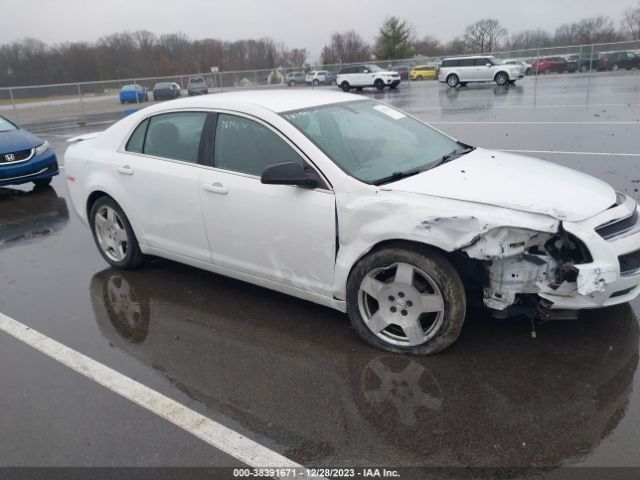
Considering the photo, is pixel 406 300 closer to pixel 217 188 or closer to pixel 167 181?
pixel 217 188

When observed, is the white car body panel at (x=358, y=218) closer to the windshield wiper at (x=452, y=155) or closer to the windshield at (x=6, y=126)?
the windshield wiper at (x=452, y=155)

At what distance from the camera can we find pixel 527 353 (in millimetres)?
3551

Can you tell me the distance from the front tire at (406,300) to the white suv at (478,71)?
29621mm

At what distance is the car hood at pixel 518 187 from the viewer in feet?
10.7

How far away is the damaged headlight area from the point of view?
10.5ft

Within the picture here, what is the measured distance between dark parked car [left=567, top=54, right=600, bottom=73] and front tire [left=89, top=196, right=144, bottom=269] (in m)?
39.2

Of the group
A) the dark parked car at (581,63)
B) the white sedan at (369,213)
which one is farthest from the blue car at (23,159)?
the dark parked car at (581,63)

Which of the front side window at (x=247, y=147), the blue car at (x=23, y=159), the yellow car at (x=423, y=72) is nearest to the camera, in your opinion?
the front side window at (x=247, y=147)

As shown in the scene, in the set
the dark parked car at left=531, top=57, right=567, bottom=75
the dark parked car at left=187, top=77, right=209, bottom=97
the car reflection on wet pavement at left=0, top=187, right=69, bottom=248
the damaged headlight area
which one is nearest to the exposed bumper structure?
the damaged headlight area

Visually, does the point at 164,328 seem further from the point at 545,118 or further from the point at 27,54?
the point at 27,54

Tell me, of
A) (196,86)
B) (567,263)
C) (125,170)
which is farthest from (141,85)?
(567,263)

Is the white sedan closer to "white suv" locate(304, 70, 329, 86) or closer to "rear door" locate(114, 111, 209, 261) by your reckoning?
"rear door" locate(114, 111, 209, 261)

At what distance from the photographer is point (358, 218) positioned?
354cm

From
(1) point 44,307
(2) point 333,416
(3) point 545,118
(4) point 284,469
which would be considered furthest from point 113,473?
(3) point 545,118
